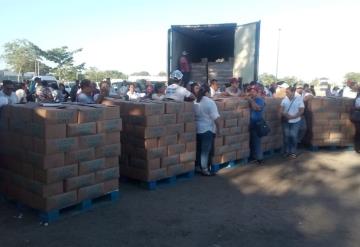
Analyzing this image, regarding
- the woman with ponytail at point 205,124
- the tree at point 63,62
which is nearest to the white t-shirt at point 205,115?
the woman with ponytail at point 205,124

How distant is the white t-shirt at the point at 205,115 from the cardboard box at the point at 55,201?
299cm

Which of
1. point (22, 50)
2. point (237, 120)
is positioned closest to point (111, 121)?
point (237, 120)

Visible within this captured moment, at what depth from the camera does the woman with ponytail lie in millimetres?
7426

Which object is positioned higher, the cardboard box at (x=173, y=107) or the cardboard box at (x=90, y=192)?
the cardboard box at (x=173, y=107)

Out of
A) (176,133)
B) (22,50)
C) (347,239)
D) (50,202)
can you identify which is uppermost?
(22,50)

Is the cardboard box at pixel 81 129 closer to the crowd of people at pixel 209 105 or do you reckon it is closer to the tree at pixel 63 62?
the crowd of people at pixel 209 105

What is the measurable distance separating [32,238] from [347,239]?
12.1 feet

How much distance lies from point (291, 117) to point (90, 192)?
5491 millimetres

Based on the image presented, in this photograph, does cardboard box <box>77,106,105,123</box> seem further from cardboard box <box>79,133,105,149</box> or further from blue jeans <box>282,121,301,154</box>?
blue jeans <box>282,121,301,154</box>

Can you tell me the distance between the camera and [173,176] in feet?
23.0

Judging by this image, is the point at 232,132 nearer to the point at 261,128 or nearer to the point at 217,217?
the point at 261,128

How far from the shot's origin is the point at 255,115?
8680 millimetres

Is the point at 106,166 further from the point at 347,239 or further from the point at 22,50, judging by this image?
the point at 22,50

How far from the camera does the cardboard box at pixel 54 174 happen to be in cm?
492
